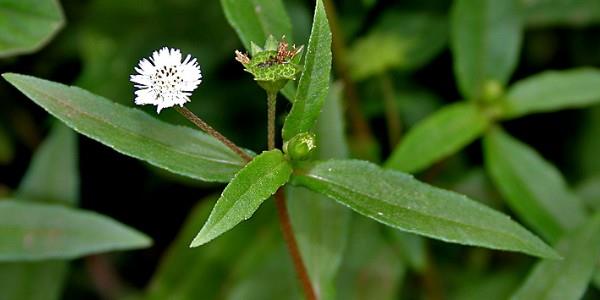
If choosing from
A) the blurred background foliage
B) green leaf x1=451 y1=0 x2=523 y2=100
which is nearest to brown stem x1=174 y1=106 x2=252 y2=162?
the blurred background foliage

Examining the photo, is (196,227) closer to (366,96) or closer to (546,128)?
(366,96)

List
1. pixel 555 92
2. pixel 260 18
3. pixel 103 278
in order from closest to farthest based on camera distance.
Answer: pixel 260 18, pixel 555 92, pixel 103 278

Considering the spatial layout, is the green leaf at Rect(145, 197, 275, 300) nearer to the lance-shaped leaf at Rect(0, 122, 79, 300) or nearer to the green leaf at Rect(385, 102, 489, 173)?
the lance-shaped leaf at Rect(0, 122, 79, 300)

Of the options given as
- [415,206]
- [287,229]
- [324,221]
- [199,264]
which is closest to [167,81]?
[287,229]

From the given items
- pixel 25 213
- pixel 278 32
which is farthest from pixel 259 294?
pixel 278 32

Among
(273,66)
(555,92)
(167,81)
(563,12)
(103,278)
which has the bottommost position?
(103,278)

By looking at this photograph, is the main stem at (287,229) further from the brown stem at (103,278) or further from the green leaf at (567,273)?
the brown stem at (103,278)

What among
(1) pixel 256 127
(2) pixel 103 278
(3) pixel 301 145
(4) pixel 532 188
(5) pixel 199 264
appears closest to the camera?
(3) pixel 301 145

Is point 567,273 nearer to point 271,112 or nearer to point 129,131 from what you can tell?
point 271,112

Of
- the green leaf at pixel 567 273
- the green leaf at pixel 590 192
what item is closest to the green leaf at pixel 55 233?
the green leaf at pixel 567 273
